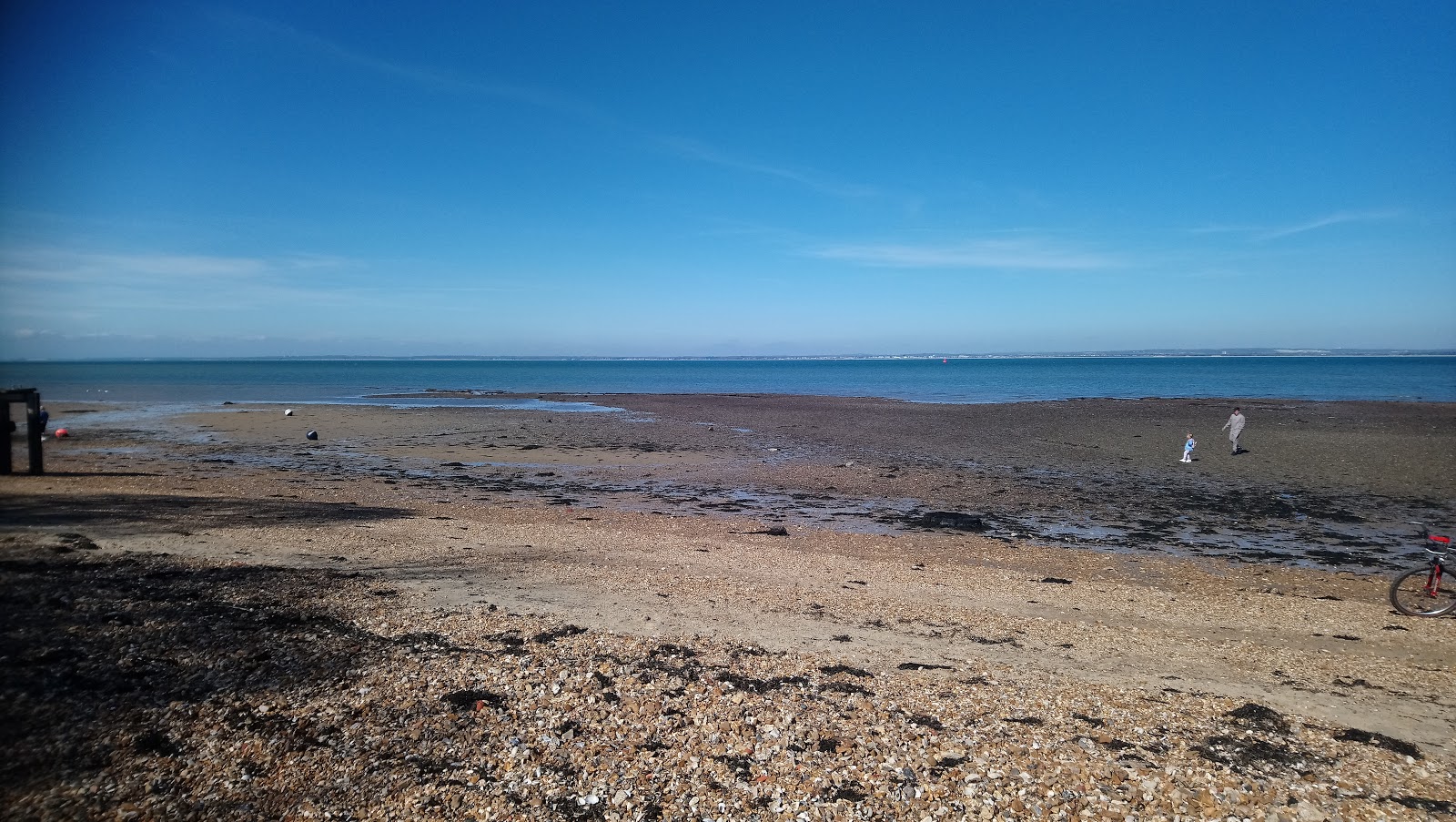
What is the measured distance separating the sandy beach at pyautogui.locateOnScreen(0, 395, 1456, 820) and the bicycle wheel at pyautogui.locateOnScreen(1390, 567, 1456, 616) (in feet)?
1.07

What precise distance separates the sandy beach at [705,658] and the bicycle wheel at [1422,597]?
0.33 meters

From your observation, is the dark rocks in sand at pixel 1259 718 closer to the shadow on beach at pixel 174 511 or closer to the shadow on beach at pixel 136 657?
the shadow on beach at pixel 136 657

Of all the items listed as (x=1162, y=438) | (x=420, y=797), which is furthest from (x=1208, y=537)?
(x=1162, y=438)

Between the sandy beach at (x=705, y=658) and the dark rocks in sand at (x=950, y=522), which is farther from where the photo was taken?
the dark rocks in sand at (x=950, y=522)

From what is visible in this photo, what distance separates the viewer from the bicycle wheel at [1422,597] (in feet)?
34.4

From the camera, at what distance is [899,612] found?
1002 centimetres

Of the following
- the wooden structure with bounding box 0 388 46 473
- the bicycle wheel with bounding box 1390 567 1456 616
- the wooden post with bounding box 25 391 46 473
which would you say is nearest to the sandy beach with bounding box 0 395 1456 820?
the bicycle wheel with bounding box 1390 567 1456 616

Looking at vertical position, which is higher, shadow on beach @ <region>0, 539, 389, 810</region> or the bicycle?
shadow on beach @ <region>0, 539, 389, 810</region>

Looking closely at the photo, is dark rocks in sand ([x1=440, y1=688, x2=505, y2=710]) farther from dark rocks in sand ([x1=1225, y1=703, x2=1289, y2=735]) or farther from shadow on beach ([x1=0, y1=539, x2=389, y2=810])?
dark rocks in sand ([x1=1225, y1=703, x2=1289, y2=735])

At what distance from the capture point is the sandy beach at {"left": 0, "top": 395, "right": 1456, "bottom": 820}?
5.32 metres

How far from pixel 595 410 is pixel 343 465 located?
85.1 feet

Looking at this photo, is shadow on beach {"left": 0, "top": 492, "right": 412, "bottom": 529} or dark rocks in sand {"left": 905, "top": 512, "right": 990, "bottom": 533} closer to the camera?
shadow on beach {"left": 0, "top": 492, "right": 412, "bottom": 529}

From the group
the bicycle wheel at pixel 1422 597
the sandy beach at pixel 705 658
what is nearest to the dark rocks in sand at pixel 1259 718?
the sandy beach at pixel 705 658

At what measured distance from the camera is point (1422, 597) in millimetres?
11102
